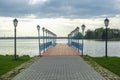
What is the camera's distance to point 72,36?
2557 inches

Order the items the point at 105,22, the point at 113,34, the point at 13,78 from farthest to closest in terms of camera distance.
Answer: the point at 113,34 < the point at 105,22 < the point at 13,78

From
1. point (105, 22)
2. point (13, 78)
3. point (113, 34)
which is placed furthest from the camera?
point (113, 34)

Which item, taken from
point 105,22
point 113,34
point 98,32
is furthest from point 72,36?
point 113,34

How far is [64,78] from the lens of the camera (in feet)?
44.3

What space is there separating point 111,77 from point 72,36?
2013 inches

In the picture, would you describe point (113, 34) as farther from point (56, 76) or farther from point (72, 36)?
point (56, 76)

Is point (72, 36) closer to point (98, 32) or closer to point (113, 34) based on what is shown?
point (98, 32)

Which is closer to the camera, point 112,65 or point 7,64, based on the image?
point 112,65

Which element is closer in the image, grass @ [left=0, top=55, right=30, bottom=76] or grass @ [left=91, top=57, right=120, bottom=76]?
grass @ [left=91, top=57, right=120, bottom=76]

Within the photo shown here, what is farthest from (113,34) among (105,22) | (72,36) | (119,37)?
(105,22)

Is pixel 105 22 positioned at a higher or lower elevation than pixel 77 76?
higher

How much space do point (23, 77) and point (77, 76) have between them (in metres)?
2.31

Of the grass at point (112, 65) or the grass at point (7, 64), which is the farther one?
the grass at point (7, 64)

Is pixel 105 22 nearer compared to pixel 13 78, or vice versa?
pixel 13 78
